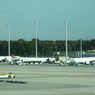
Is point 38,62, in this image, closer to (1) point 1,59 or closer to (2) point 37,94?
(1) point 1,59

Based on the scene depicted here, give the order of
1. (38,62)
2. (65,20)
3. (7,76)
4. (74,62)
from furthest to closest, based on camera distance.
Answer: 1. (65,20)
2. (38,62)
3. (74,62)
4. (7,76)

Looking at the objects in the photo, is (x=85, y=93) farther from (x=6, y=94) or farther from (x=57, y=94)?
(x=6, y=94)

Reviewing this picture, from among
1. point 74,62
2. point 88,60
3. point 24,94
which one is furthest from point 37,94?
point 88,60

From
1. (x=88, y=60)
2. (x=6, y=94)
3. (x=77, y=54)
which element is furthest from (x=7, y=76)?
(x=77, y=54)

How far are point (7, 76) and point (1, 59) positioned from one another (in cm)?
10986

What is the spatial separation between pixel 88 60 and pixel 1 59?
50832 mm

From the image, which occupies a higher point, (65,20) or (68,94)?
(65,20)

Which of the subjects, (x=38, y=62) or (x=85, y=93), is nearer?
(x=85, y=93)

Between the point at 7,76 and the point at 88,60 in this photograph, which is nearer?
the point at 7,76

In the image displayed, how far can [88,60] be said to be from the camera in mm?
125688

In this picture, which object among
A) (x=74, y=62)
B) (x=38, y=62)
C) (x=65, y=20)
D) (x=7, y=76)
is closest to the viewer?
(x=7, y=76)

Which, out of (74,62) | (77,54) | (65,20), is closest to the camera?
(74,62)

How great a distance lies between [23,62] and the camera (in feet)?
437

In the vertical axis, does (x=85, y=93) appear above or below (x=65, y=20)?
below
